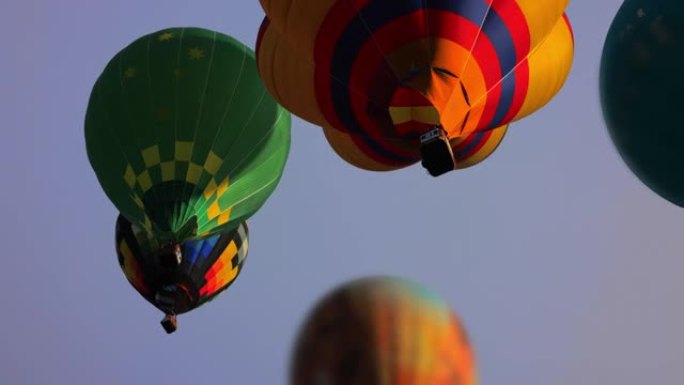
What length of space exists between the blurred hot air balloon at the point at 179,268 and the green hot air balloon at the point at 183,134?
0.62 meters

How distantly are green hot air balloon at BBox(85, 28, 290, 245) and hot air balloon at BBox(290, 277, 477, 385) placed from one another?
626cm

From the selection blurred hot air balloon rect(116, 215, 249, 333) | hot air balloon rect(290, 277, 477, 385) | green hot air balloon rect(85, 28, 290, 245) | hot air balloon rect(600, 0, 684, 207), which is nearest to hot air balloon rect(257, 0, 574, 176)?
hot air balloon rect(600, 0, 684, 207)

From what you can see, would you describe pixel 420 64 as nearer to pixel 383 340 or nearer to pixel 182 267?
pixel 383 340

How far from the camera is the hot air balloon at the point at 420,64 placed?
664 centimetres

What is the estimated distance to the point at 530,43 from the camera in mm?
7309

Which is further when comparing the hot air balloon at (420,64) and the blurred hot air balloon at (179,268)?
the blurred hot air balloon at (179,268)

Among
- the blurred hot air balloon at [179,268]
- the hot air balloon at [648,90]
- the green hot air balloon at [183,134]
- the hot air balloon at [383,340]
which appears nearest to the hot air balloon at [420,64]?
the hot air balloon at [648,90]

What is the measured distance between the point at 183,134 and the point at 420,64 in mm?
3637

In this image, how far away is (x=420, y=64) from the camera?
6.63m

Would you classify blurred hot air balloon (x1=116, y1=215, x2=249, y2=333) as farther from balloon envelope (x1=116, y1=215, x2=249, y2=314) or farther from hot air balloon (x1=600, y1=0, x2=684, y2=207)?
hot air balloon (x1=600, y1=0, x2=684, y2=207)

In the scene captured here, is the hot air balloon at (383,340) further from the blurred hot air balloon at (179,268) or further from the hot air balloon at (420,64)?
the blurred hot air balloon at (179,268)

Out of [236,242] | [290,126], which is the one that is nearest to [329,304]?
[290,126]

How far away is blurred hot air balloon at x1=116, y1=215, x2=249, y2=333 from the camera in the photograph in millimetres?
10477

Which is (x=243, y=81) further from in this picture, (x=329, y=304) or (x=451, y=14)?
(x=329, y=304)
